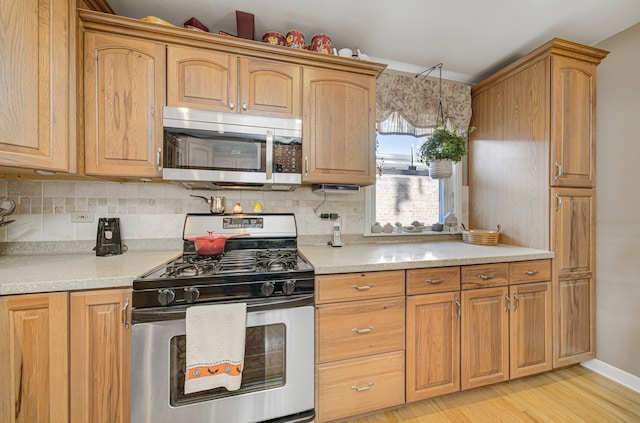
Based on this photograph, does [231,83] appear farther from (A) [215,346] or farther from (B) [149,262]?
(A) [215,346]

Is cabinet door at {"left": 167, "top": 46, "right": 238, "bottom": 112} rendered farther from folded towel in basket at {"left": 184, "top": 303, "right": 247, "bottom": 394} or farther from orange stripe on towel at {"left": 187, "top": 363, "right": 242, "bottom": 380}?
orange stripe on towel at {"left": 187, "top": 363, "right": 242, "bottom": 380}

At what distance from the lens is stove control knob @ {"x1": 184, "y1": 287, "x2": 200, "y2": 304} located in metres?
1.19

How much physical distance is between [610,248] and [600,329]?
2.13ft

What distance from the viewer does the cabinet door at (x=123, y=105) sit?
4.62 ft

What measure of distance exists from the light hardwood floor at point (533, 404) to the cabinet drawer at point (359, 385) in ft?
0.44

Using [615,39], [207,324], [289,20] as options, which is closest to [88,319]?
[207,324]

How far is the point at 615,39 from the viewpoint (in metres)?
1.94

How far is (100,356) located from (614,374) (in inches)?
130

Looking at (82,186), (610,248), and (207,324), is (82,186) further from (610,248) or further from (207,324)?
(610,248)

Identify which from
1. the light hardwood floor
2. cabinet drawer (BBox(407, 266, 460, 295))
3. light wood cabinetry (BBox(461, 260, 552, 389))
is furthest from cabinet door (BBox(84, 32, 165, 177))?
light wood cabinetry (BBox(461, 260, 552, 389))

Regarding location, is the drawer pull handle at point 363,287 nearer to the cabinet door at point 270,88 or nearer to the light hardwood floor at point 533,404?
the light hardwood floor at point 533,404

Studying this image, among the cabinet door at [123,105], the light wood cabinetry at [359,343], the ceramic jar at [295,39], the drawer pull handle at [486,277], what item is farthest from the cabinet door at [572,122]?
the cabinet door at [123,105]

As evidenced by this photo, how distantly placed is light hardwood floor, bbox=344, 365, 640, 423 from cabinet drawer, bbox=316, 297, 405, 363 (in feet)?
1.50

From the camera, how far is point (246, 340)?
1.30 meters
